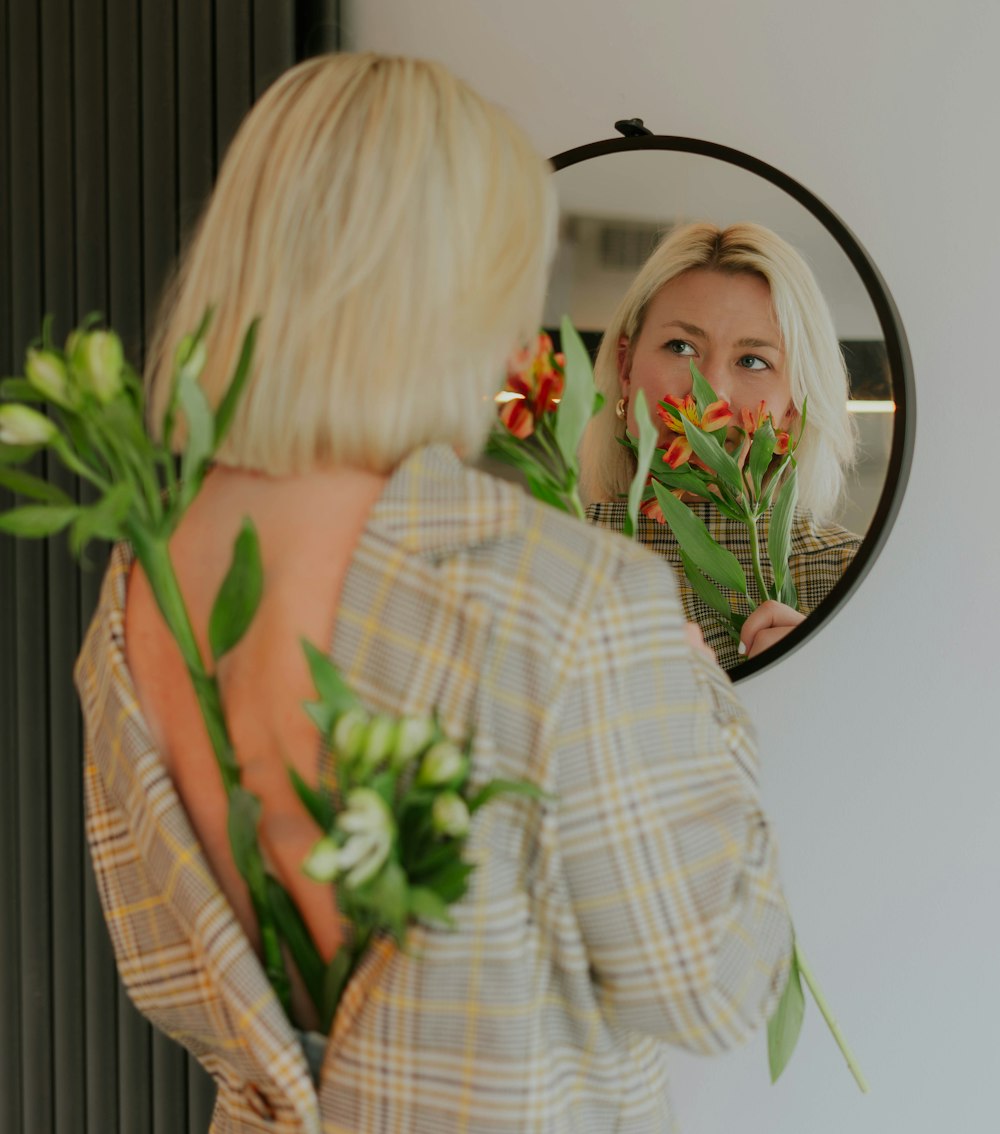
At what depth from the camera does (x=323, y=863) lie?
0.58 metres

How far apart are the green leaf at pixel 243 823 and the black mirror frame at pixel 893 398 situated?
0.65m

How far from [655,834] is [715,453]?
0.58 m

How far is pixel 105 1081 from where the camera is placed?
1.62 m

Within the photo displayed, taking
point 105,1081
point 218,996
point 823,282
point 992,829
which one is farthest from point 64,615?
point 992,829

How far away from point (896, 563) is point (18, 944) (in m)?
1.29

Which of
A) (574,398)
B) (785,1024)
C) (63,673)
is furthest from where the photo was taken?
(63,673)

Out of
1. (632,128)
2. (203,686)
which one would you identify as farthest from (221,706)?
(632,128)

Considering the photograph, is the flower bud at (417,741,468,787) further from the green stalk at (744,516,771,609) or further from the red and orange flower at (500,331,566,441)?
the green stalk at (744,516,771,609)

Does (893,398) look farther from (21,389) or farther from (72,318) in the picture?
(72,318)

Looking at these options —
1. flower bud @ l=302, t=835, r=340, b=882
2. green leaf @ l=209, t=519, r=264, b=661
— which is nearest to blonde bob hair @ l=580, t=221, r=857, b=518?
green leaf @ l=209, t=519, r=264, b=661

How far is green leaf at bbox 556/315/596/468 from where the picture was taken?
0.84 metres

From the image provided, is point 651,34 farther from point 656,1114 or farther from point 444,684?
point 656,1114

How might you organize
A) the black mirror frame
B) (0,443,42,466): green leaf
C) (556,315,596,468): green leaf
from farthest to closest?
the black mirror frame
(556,315,596,468): green leaf
(0,443,42,466): green leaf

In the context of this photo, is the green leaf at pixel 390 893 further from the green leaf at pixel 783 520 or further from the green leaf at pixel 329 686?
the green leaf at pixel 783 520
